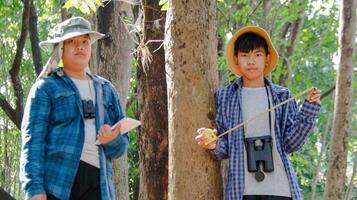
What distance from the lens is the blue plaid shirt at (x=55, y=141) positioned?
3.67 metres

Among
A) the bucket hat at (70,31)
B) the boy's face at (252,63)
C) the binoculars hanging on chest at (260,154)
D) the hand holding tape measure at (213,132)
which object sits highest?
the bucket hat at (70,31)

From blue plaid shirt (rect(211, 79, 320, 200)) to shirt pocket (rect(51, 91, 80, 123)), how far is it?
33.1 inches

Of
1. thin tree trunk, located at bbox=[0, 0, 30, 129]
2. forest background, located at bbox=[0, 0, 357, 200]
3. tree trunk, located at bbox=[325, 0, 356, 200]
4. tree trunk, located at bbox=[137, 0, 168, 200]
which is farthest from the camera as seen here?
thin tree trunk, located at bbox=[0, 0, 30, 129]

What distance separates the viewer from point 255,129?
394cm

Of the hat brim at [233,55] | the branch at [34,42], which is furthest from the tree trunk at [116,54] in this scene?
the branch at [34,42]

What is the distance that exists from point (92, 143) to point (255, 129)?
97cm

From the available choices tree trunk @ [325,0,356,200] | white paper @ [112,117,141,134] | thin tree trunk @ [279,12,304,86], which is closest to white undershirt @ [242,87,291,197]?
white paper @ [112,117,141,134]

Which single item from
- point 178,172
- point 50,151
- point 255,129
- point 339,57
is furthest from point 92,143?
point 339,57

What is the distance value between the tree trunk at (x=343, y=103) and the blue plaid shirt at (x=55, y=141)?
14.5 ft

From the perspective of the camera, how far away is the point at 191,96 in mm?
3861

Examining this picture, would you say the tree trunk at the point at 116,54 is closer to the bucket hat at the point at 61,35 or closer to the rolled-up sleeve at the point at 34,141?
the bucket hat at the point at 61,35

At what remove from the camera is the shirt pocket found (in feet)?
12.4

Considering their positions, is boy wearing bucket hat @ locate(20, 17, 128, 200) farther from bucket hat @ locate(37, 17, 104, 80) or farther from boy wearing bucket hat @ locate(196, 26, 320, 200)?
boy wearing bucket hat @ locate(196, 26, 320, 200)

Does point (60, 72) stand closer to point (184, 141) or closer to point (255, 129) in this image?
point (184, 141)
